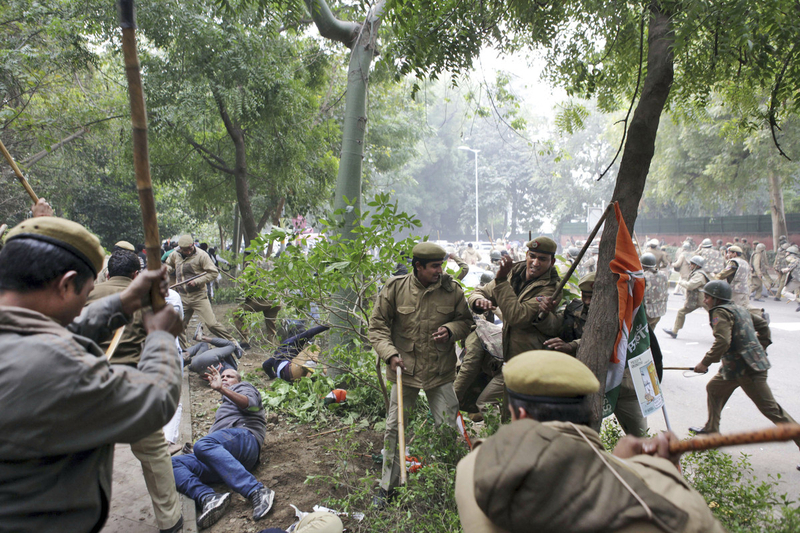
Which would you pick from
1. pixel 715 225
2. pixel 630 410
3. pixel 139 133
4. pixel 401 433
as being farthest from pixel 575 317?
pixel 715 225

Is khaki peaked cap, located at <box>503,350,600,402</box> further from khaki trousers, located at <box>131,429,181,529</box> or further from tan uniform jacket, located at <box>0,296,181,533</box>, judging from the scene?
khaki trousers, located at <box>131,429,181,529</box>

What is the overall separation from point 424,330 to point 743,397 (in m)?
5.26

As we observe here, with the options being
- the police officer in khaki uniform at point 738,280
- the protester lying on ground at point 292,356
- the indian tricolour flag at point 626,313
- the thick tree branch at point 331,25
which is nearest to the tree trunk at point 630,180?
the indian tricolour flag at point 626,313

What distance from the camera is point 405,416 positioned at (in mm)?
4012

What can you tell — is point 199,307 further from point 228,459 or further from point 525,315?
point 525,315

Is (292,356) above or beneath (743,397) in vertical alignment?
above

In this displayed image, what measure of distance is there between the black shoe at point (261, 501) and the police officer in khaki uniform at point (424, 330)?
0.86 m

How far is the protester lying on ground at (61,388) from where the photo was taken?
49.7 inches

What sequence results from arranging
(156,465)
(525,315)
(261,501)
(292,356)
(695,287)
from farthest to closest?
(695,287) < (292,356) < (525,315) < (261,501) < (156,465)

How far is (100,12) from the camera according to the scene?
7.78 m

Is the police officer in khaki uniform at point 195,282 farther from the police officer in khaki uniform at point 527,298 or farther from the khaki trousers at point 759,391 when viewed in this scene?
the khaki trousers at point 759,391

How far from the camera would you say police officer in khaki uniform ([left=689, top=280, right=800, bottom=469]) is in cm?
436

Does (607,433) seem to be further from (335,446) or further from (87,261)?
(87,261)

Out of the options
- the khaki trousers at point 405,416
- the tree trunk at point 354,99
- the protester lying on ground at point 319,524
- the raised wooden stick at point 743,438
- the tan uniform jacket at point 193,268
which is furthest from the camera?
the tan uniform jacket at point 193,268
